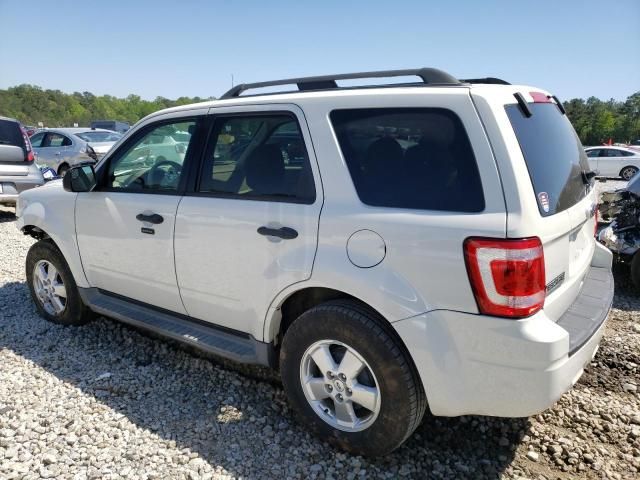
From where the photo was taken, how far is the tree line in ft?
173

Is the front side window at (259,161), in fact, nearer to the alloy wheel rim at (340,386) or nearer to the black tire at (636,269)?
the alloy wheel rim at (340,386)

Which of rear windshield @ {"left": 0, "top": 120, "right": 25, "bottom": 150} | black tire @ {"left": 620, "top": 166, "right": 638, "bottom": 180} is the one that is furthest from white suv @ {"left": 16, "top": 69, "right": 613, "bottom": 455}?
black tire @ {"left": 620, "top": 166, "right": 638, "bottom": 180}

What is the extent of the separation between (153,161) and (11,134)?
276 inches

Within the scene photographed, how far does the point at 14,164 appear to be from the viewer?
28.4ft

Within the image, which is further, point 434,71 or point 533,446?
point 533,446

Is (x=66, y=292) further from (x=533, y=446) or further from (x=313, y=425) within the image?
(x=533, y=446)

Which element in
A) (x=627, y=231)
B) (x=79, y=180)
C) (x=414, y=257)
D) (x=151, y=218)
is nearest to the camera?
(x=414, y=257)

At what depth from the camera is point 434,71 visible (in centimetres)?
249

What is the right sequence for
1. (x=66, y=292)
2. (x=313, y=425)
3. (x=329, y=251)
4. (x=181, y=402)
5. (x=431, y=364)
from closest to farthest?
Result: (x=431, y=364)
(x=329, y=251)
(x=313, y=425)
(x=181, y=402)
(x=66, y=292)

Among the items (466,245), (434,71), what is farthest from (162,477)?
(434,71)

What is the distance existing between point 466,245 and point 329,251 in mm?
678

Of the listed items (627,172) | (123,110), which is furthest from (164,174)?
(123,110)

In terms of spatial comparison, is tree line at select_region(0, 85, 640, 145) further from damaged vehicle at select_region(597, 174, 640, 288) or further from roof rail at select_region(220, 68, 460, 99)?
roof rail at select_region(220, 68, 460, 99)

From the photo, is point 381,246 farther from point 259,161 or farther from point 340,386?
point 259,161
